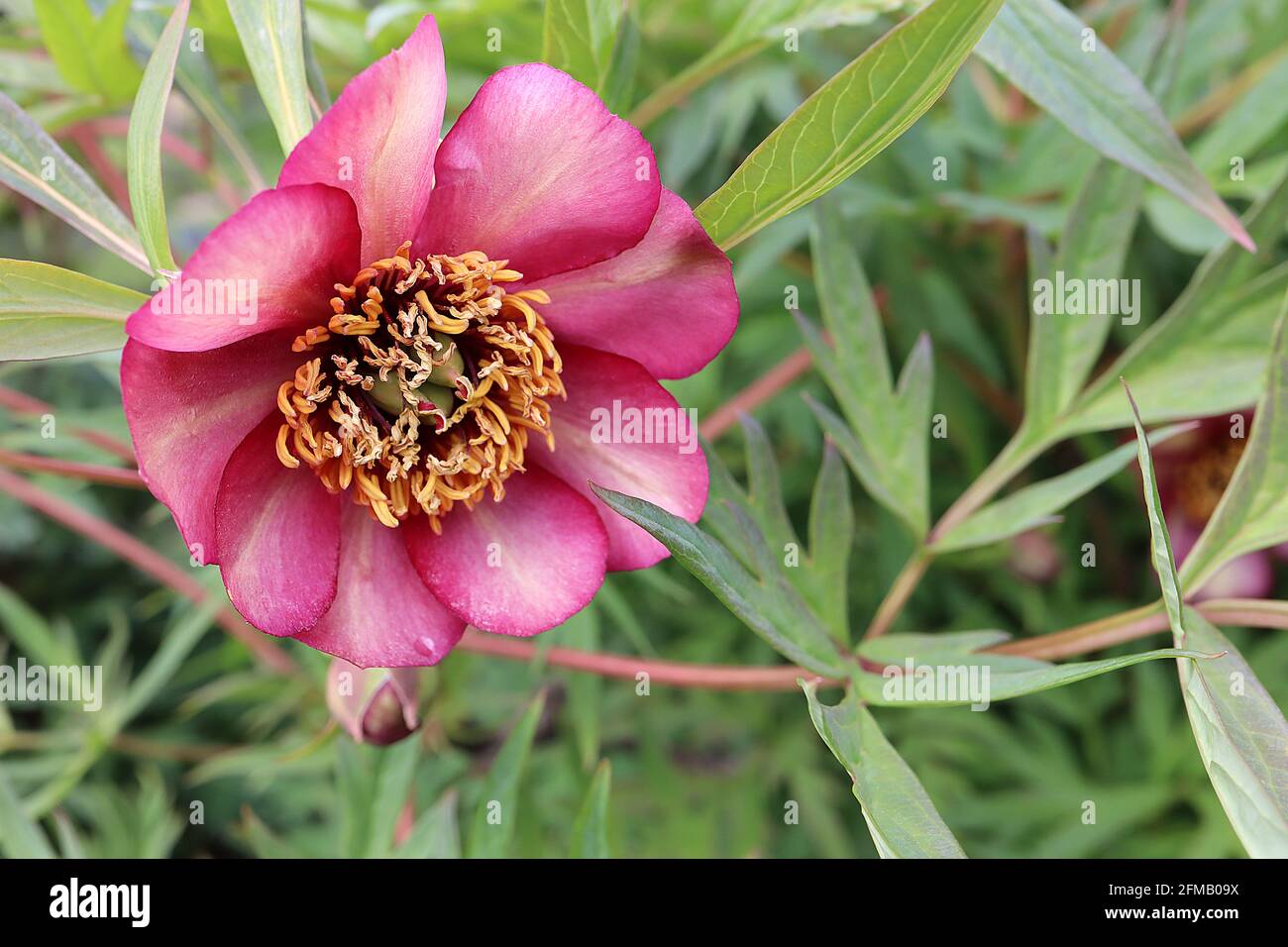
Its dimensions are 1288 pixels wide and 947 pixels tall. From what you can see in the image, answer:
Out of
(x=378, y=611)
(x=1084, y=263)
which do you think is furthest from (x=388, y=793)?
(x=1084, y=263)

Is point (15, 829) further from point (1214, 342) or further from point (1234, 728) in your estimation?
point (1214, 342)

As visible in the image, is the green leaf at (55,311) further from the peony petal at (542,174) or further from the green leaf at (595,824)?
the green leaf at (595,824)

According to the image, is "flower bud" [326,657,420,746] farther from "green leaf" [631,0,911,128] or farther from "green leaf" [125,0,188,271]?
"green leaf" [631,0,911,128]

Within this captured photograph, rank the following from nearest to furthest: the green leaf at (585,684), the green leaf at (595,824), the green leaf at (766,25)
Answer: the green leaf at (766,25), the green leaf at (595,824), the green leaf at (585,684)

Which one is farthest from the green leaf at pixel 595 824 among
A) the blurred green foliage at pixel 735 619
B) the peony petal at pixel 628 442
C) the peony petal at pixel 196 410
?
the peony petal at pixel 196 410

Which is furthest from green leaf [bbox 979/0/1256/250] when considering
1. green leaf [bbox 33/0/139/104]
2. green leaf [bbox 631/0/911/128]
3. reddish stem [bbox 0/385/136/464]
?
reddish stem [bbox 0/385/136/464]

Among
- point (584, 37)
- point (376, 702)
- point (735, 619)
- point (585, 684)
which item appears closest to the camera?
point (584, 37)
